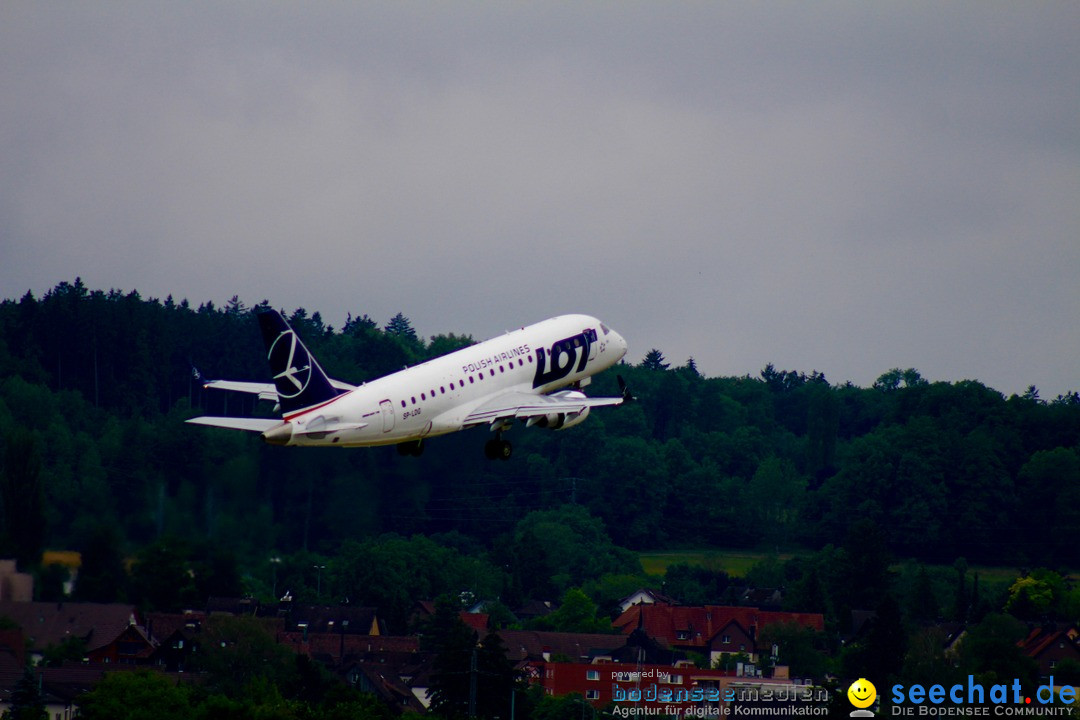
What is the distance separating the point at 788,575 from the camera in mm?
189000

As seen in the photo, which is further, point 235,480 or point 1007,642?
point 1007,642

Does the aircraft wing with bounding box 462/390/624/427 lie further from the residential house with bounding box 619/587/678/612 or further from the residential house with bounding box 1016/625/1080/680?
the residential house with bounding box 619/587/678/612

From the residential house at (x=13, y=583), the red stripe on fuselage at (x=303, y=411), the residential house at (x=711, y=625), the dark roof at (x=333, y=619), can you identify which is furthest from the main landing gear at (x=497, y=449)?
the residential house at (x=711, y=625)

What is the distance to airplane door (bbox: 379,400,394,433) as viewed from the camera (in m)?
75.8

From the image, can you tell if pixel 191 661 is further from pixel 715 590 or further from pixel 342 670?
pixel 715 590

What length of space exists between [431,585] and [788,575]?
41.5 m

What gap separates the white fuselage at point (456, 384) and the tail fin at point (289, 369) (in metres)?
0.52

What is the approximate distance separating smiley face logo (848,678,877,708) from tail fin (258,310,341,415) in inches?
1118

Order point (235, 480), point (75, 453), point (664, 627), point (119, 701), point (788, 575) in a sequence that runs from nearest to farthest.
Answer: point (235, 480) → point (119, 701) → point (75, 453) → point (664, 627) → point (788, 575)

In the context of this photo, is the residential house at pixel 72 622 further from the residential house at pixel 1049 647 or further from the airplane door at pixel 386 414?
the residential house at pixel 1049 647

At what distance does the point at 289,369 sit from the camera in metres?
74.6

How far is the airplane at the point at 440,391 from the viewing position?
74.6 metres

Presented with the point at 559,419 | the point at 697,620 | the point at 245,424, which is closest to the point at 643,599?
the point at 697,620

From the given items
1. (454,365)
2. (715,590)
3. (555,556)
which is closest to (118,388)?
(555,556)
